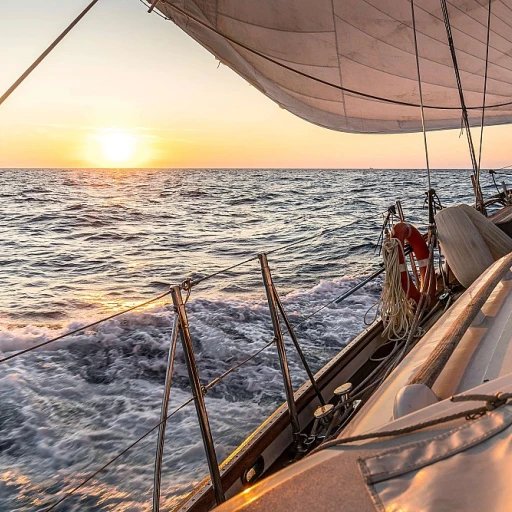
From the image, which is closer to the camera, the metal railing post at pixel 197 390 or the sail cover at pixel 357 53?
the metal railing post at pixel 197 390

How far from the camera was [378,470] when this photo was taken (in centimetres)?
73

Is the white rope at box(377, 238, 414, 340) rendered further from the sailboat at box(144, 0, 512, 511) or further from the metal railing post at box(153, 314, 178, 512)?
the metal railing post at box(153, 314, 178, 512)

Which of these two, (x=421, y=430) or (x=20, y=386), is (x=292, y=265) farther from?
(x=421, y=430)

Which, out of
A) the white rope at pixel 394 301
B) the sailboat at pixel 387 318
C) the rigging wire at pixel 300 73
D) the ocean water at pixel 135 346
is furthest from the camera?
the rigging wire at pixel 300 73

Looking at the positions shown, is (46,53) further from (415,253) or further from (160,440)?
(415,253)

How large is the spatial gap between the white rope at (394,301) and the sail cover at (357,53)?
1559 mm

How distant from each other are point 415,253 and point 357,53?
169cm

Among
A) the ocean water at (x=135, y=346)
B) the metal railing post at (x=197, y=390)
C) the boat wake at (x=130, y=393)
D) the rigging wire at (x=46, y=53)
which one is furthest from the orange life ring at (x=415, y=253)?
the rigging wire at (x=46, y=53)

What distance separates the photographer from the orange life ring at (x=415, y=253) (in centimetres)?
273

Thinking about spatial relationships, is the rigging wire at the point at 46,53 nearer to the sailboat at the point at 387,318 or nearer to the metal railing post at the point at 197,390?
the metal railing post at the point at 197,390

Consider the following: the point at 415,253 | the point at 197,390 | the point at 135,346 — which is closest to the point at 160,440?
the point at 197,390

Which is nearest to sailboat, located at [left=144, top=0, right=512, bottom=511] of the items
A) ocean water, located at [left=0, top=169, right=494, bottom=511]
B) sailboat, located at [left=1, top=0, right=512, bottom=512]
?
sailboat, located at [left=1, top=0, right=512, bottom=512]

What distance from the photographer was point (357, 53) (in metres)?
3.73

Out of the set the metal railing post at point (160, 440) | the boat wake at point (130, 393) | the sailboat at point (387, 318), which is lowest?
the boat wake at point (130, 393)
